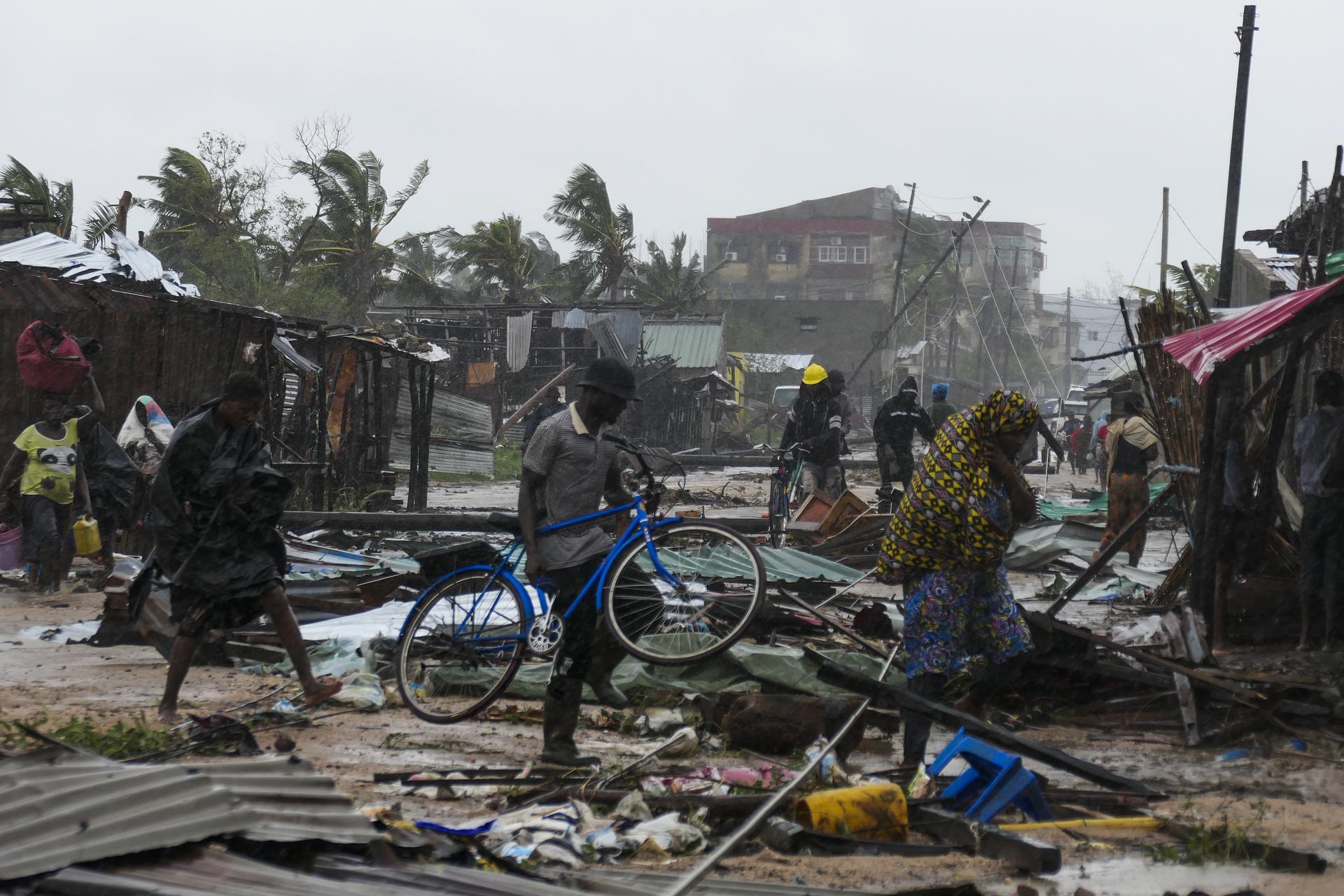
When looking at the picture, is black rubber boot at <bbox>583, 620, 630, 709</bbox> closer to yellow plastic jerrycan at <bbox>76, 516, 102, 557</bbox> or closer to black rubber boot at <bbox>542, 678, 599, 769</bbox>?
black rubber boot at <bbox>542, 678, 599, 769</bbox>

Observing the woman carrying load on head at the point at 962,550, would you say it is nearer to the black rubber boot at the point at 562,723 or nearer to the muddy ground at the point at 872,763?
the muddy ground at the point at 872,763

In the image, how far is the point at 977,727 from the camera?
5086 mm

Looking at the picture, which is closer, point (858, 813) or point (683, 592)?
point (858, 813)

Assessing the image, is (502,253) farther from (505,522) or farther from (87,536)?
(505,522)

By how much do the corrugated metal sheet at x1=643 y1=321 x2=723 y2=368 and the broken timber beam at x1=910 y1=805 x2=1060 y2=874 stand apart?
35.5 m

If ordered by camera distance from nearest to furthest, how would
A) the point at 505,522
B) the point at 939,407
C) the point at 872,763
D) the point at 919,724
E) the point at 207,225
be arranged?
the point at 919,724, the point at 872,763, the point at 505,522, the point at 939,407, the point at 207,225

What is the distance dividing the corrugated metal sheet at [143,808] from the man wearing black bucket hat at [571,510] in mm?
1740

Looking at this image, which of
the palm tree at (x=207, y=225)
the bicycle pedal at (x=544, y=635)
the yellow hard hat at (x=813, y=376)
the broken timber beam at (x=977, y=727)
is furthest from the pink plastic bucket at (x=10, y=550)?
the palm tree at (x=207, y=225)

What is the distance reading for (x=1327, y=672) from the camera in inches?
285

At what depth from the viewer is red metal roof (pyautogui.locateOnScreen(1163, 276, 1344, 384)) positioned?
6.55 metres

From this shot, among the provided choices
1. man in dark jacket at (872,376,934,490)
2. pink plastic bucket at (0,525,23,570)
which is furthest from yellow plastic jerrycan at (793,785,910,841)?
pink plastic bucket at (0,525,23,570)

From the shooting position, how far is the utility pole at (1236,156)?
347 inches

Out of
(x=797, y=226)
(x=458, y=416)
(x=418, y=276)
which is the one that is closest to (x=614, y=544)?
(x=458, y=416)

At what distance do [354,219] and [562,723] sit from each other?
34.8 metres
